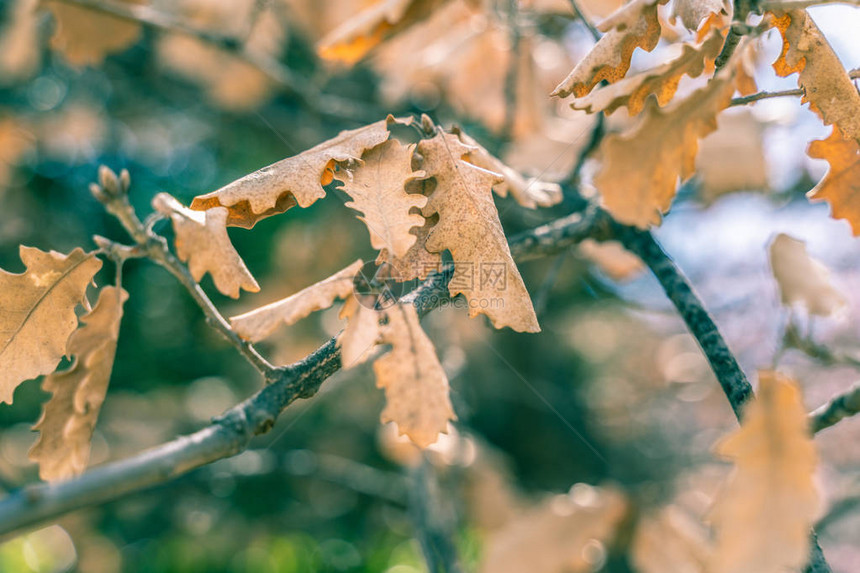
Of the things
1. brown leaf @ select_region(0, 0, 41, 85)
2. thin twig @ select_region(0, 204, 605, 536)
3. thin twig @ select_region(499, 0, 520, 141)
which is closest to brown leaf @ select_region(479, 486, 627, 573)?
thin twig @ select_region(0, 204, 605, 536)

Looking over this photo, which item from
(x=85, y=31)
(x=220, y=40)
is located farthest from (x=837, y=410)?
(x=85, y=31)

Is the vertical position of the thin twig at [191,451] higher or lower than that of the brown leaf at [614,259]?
higher

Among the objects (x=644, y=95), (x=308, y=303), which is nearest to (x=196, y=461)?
(x=308, y=303)

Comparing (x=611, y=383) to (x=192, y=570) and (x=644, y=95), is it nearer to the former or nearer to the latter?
(x=192, y=570)

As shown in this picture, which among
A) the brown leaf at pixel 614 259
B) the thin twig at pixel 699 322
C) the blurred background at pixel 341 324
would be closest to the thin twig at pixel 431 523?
the blurred background at pixel 341 324

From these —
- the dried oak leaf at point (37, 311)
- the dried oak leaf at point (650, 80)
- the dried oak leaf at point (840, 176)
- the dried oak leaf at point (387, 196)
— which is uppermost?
the dried oak leaf at point (650, 80)

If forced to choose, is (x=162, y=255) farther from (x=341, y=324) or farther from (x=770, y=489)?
(x=341, y=324)

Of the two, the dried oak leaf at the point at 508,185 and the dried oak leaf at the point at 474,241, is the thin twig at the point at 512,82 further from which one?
the dried oak leaf at the point at 474,241
